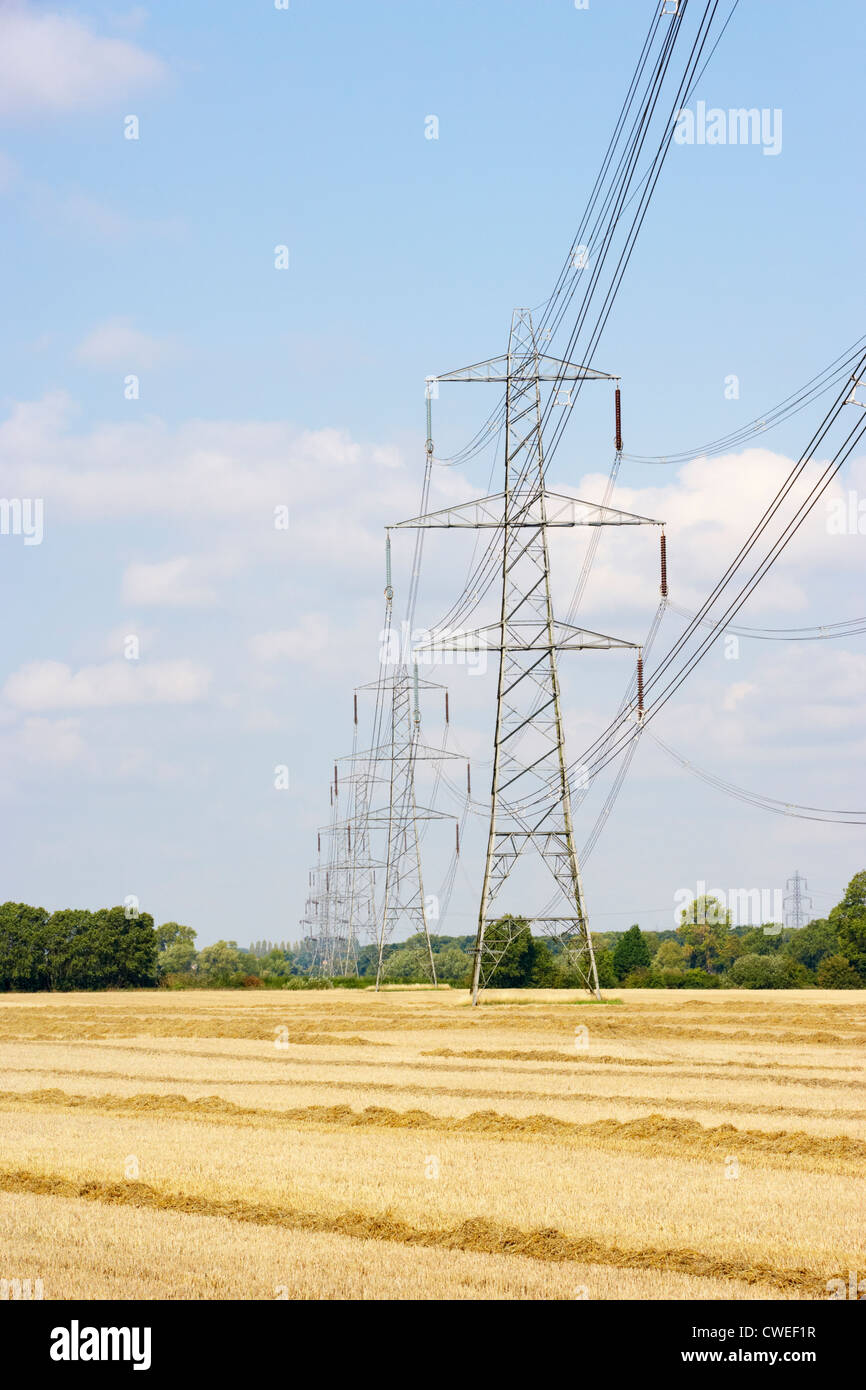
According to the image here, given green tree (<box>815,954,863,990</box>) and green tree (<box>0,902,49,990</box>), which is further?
green tree (<box>0,902,49,990</box>)

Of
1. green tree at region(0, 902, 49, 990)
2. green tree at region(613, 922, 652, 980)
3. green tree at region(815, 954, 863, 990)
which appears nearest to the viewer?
green tree at region(815, 954, 863, 990)

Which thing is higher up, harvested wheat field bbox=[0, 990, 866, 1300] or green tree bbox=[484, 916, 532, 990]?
harvested wheat field bbox=[0, 990, 866, 1300]

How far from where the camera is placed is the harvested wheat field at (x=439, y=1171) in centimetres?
1479

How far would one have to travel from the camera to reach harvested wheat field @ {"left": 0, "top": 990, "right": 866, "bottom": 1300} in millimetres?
14789

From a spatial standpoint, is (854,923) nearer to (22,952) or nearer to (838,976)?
(838,976)

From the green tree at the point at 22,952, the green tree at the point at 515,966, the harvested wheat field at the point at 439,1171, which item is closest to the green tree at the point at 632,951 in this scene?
the green tree at the point at 515,966

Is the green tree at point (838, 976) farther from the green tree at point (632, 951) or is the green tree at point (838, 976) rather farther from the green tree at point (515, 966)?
the green tree at point (632, 951)

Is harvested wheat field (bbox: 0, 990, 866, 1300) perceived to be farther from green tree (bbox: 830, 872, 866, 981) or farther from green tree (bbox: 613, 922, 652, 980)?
green tree (bbox: 613, 922, 652, 980)

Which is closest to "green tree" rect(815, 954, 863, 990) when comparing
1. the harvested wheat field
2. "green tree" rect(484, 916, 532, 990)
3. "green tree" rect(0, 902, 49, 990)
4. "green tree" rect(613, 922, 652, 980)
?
"green tree" rect(484, 916, 532, 990)

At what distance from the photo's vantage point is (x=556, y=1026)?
194ft

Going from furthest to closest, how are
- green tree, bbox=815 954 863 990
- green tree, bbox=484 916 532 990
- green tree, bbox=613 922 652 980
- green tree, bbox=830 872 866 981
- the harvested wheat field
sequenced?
1. green tree, bbox=613 922 652 980
2. green tree, bbox=830 872 866 981
3. green tree, bbox=484 916 532 990
4. green tree, bbox=815 954 863 990
5. the harvested wheat field

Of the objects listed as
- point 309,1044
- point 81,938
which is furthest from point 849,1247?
point 81,938
